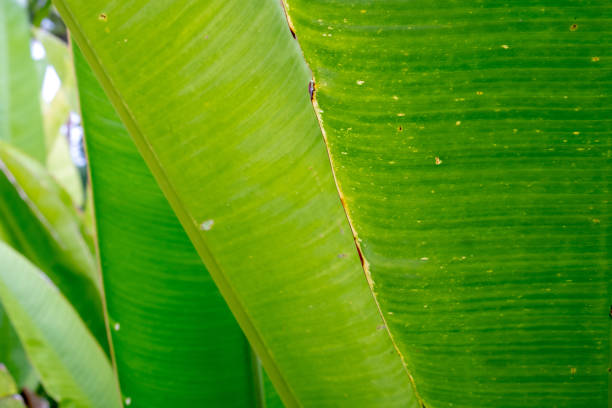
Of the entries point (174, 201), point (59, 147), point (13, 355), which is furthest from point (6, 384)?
point (59, 147)

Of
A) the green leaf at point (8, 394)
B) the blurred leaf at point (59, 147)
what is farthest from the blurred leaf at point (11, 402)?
the blurred leaf at point (59, 147)

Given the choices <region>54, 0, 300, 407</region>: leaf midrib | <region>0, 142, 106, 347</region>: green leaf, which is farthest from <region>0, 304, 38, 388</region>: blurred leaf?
<region>54, 0, 300, 407</region>: leaf midrib

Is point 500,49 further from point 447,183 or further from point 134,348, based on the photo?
point 134,348

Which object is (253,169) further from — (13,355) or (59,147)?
(59,147)

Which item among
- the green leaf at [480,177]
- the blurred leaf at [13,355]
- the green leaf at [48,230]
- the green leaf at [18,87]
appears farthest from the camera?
the green leaf at [18,87]

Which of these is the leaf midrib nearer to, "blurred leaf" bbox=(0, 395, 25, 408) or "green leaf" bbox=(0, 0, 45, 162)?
"blurred leaf" bbox=(0, 395, 25, 408)

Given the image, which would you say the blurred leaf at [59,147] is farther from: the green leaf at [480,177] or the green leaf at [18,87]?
the green leaf at [480,177]

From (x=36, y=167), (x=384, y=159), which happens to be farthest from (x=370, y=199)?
(x=36, y=167)

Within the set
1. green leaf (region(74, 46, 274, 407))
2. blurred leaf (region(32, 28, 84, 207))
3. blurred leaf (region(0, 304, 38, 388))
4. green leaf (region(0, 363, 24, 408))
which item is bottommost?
blurred leaf (region(0, 304, 38, 388))
